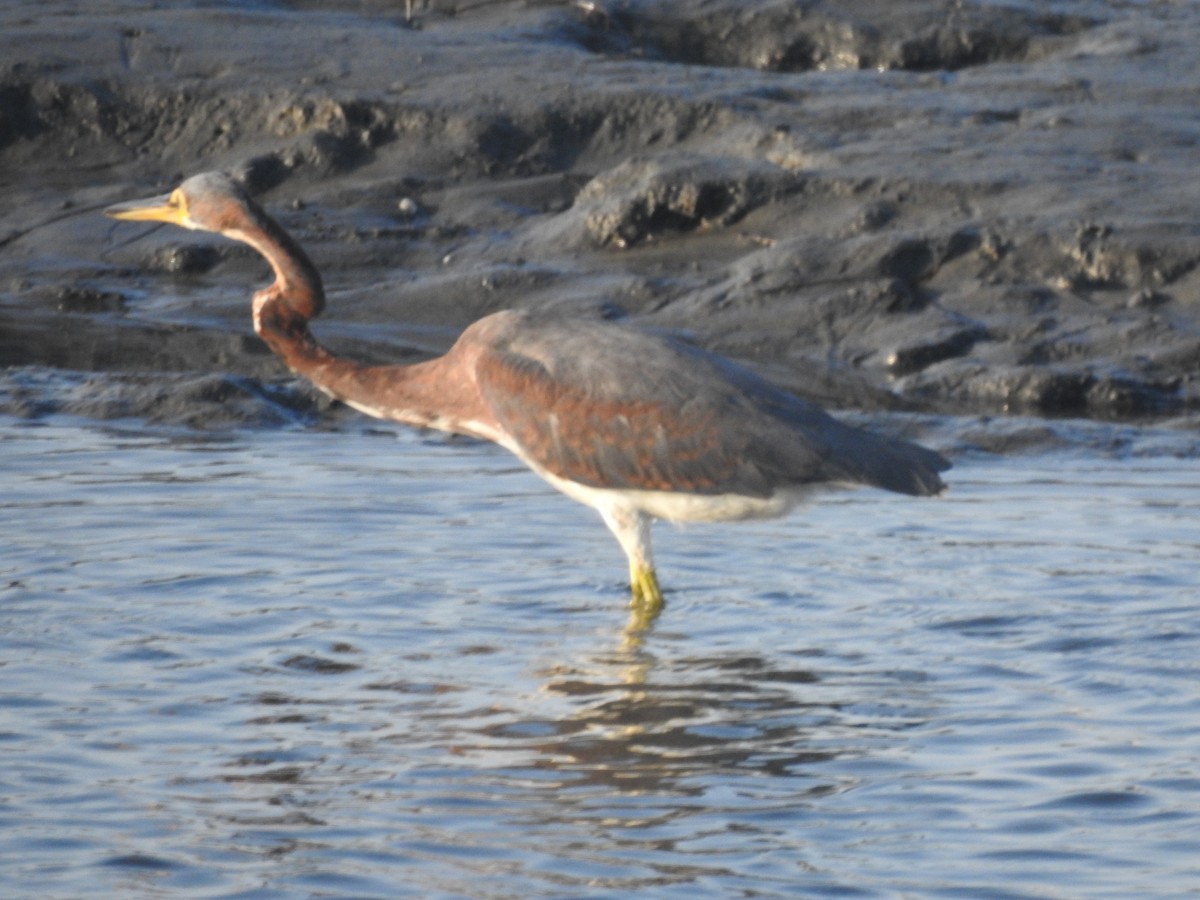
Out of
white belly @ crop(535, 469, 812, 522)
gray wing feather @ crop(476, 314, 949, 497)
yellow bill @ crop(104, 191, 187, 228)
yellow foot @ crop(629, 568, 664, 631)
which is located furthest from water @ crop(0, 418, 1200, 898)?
yellow bill @ crop(104, 191, 187, 228)

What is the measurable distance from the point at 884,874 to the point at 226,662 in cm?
248

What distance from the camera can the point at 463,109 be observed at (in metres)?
13.4

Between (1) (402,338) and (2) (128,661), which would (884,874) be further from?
(1) (402,338)

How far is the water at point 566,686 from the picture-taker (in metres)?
4.84

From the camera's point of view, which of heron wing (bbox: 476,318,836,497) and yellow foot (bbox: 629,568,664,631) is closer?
heron wing (bbox: 476,318,836,497)

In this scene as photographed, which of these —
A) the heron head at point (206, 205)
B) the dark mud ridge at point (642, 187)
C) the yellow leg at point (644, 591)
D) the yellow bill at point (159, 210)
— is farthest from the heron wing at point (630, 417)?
the dark mud ridge at point (642, 187)

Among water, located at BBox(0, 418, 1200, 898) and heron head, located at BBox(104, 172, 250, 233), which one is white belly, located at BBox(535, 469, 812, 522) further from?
heron head, located at BBox(104, 172, 250, 233)

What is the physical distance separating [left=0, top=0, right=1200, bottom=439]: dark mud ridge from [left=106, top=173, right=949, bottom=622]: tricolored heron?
274 cm

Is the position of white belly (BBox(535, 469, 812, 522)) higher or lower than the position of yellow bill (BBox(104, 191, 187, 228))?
lower

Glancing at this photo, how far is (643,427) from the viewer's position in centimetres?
711

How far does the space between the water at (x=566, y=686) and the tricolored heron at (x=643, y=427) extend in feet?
1.24

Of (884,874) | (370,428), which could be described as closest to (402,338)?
(370,428)

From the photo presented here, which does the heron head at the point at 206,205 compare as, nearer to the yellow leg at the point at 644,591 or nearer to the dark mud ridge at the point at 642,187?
the yellow leg at the point at 644,591

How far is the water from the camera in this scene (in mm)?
4840
